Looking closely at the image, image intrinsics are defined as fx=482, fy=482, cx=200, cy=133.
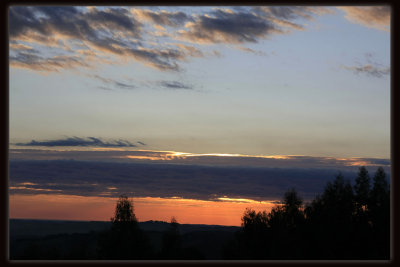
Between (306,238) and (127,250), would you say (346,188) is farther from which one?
(127,250)

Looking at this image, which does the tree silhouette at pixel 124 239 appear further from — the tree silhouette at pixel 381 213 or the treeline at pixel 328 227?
the tree silhouette at pixel 381 213

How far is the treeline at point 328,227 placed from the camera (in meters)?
71.1

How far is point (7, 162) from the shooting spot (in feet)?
78.0

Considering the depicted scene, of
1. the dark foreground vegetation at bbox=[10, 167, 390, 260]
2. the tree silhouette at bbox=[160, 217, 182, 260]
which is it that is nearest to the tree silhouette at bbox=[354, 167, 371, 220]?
the dark foreground vegetation at bbox=[10, 167, 390, 260]

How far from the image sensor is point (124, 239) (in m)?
82.3

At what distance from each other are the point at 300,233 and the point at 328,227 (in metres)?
6.55

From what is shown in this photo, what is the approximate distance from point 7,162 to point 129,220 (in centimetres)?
6522

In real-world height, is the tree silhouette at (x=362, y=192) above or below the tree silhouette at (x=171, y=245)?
above

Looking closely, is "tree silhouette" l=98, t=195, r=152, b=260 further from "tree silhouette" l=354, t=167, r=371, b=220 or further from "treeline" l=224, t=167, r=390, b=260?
"tree silhouette" l=354, t=167, r=371, b=220

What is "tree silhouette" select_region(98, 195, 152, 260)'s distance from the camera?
78.8 m

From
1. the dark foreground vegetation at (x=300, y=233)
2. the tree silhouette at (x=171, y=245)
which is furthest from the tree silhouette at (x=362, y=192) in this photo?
the tree silhouette at (x=171, y=245)

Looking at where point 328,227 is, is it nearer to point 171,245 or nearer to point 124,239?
point 171,245

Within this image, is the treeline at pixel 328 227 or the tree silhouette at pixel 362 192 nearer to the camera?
the treeline at pixel 328 227
